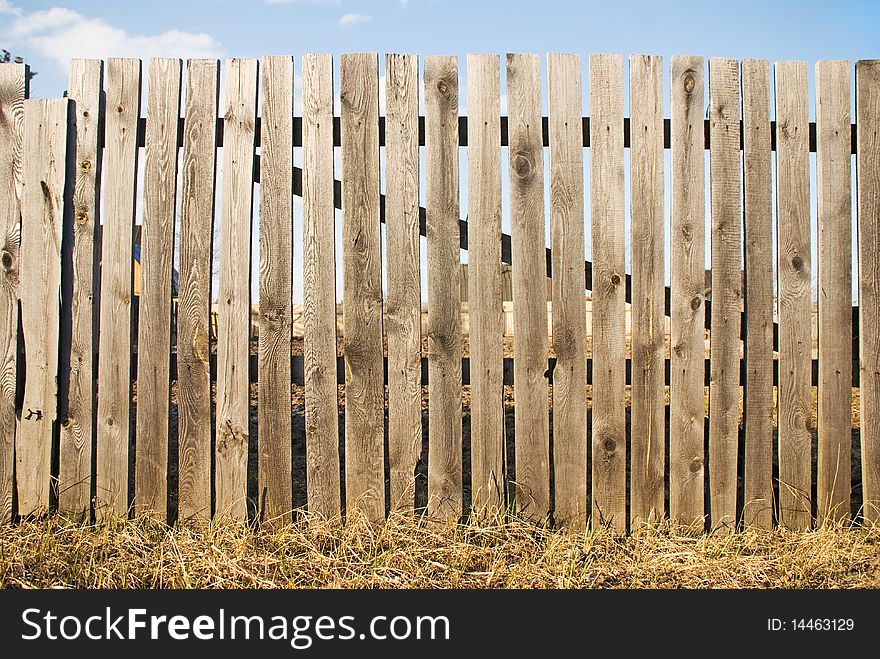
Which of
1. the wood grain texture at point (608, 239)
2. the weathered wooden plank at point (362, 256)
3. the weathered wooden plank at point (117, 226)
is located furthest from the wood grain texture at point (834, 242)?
A: the weathered wooden plank at point (117, 226)

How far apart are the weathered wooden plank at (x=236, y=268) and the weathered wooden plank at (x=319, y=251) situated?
250 mm

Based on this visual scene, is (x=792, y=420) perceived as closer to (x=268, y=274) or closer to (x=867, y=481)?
(x=867, y=481)

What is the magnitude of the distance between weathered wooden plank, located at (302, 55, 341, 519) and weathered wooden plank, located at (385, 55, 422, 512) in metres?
0.25

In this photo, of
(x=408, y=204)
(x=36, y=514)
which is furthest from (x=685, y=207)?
(x=36, y=514)

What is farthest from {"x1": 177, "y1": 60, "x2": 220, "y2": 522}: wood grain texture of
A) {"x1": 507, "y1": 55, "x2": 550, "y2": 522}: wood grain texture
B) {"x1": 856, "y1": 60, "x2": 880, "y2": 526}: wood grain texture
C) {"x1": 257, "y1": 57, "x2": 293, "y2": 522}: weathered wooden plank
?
{"x1": 856, "y1": 60, "x2": 880, "y2": 526}: wood grain texture

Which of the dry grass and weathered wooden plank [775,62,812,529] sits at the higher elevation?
weathered wooden plank [775,62,812,529]

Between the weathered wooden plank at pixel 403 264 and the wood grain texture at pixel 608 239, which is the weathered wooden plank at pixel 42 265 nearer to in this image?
the weathered wooden plank at pixel 403 264

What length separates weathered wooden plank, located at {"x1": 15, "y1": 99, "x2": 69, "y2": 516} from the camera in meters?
3.07

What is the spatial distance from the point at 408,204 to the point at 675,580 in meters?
1.88

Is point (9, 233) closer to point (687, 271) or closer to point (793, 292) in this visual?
point (687, 271)

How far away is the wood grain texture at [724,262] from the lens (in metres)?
3.01

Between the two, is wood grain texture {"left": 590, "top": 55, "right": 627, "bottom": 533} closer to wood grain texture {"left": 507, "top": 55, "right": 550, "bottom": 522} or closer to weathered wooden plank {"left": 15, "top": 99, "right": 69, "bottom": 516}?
wood grain texture {"left": 507, "top": 55, "right": 550, "bottom": 522}

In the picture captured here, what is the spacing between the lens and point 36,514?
10.2ft

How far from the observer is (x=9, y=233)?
10.2 ft
